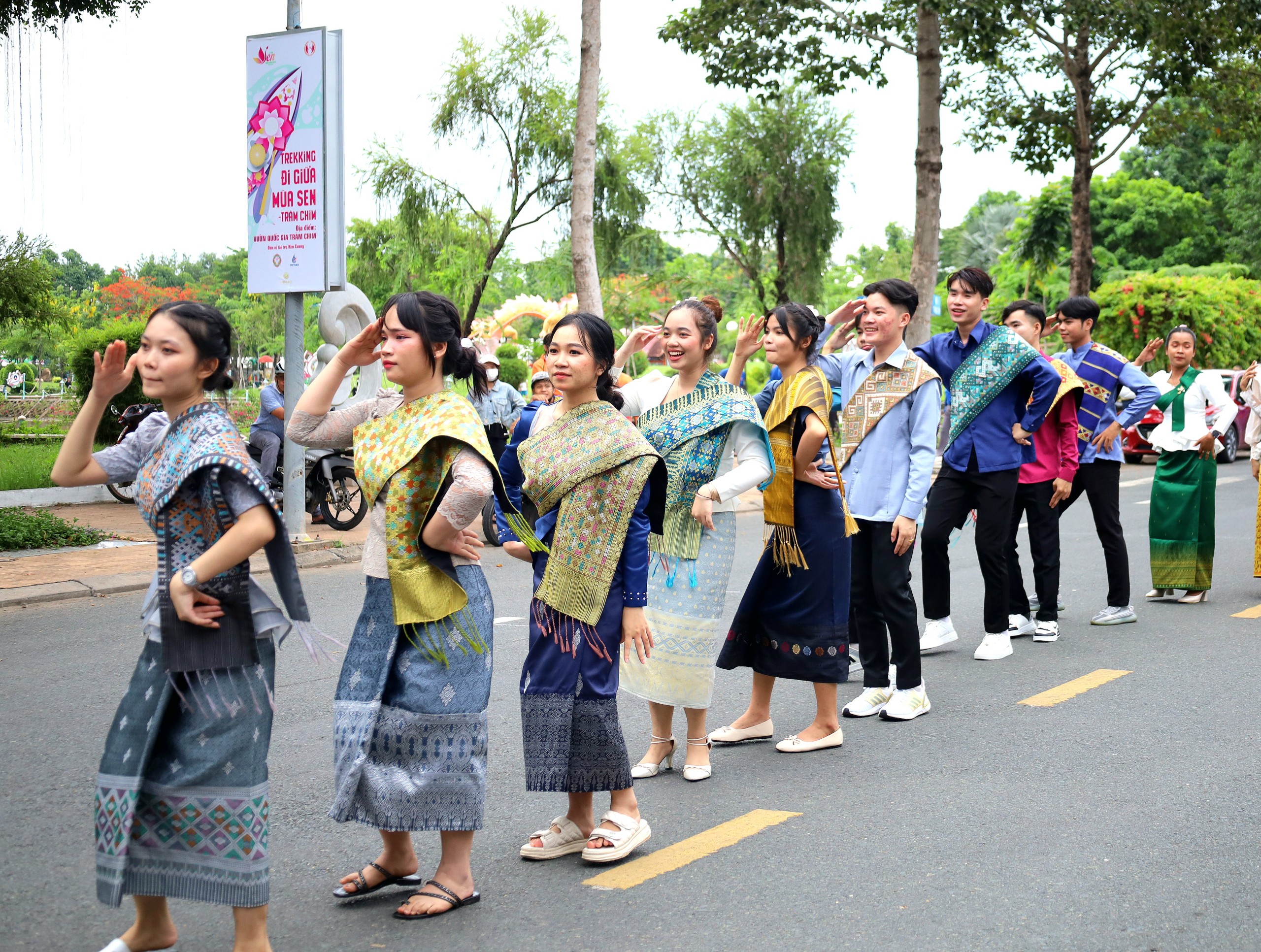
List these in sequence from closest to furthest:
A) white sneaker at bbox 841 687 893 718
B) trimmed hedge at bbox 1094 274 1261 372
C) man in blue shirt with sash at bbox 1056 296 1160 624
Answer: white sneaker at bbox 841 687 893 718
man in blue shirt with sash at bbox 1056 296 1160 624
trimmed hedge at bbox 1094 274 1261 372

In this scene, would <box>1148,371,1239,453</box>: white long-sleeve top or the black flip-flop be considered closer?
the black flip-flop

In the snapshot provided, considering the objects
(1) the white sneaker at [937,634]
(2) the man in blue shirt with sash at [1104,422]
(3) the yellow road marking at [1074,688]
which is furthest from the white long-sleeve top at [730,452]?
(2) the man in blue shirt with sash at [1104,422]

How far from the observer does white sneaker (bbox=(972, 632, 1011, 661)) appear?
727 centimetres

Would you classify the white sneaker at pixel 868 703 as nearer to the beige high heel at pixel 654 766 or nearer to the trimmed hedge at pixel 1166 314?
the beige high heel at pixel 654 766

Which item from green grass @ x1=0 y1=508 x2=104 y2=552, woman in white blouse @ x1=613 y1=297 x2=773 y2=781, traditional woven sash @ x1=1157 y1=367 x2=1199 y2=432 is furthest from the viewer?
green grass @ x1=0 y1=508 x2=104 y2=552

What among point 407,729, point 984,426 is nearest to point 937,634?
point 984,426

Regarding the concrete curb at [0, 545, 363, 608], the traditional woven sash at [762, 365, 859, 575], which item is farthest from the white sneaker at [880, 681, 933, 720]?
the concrete curb at [0, 545, 363, 608]

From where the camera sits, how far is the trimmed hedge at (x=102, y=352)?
17.5 meters

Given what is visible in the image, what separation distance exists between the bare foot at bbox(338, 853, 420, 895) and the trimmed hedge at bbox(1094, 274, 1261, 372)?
25.8 metres

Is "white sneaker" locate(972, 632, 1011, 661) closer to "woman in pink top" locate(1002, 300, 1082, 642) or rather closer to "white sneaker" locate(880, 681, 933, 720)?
"woman in pink top" locate(1002, 300, 1082, 642)

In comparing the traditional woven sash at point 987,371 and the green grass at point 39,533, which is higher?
the traditional woven sash at point 987,371

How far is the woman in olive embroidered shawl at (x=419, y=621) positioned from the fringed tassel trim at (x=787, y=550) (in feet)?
6.57

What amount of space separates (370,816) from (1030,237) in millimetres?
34076

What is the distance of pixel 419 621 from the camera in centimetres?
350
